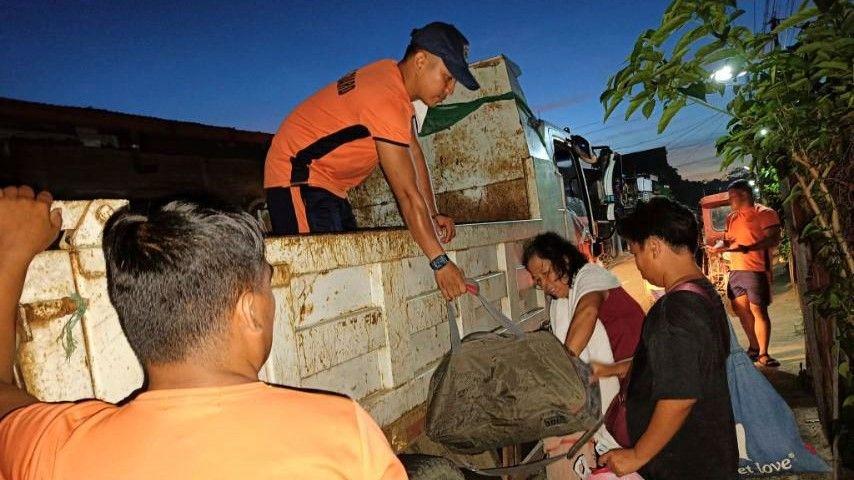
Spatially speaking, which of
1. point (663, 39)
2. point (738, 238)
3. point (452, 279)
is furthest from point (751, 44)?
point (738, 238)

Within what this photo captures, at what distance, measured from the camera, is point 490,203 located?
173 inches

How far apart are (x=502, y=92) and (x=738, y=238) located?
11.1 feet

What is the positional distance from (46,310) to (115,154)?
4.03m

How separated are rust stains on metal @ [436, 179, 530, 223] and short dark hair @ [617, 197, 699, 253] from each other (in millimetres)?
2226

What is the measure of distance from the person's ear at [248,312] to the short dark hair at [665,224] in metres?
1.60

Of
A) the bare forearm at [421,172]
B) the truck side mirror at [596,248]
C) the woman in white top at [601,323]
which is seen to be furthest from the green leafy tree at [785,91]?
the truck side mirror at [596,248]

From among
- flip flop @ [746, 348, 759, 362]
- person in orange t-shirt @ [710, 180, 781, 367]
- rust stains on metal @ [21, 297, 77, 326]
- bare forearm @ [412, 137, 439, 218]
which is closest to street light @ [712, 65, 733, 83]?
bare forearm @ [412, 137, 439, 218]

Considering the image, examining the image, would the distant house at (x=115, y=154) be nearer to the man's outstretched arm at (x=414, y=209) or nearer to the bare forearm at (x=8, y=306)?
the man's outstretched arm at (x=414, y=209)

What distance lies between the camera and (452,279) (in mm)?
2221

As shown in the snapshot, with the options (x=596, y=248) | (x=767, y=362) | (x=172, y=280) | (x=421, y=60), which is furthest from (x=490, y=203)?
(x=767, y=362)

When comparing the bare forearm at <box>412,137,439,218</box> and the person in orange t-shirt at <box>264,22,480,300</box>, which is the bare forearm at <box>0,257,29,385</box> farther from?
the bare forearm at <box>412,137,439,218</box>

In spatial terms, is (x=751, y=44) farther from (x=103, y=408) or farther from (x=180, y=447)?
(x=103, y=408)

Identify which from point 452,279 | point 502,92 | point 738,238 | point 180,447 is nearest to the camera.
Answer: point 180,447

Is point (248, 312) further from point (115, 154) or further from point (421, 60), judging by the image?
A: point (115, 154)
